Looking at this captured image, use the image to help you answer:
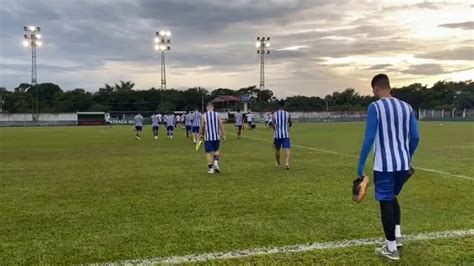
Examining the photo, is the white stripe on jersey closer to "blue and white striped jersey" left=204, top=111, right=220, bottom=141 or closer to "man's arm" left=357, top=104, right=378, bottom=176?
"man's arm" left=357, top=104, right=378, bottom=176

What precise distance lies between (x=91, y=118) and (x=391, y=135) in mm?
76242

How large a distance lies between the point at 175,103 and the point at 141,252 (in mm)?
95360

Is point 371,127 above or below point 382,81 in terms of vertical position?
below

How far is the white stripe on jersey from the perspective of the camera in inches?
206

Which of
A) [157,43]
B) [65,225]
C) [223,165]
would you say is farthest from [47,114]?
[65,225]

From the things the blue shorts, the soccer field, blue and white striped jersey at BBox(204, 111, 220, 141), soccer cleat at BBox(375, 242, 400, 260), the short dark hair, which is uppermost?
the short dark hair

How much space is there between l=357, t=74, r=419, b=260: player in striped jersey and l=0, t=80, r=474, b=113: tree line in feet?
249

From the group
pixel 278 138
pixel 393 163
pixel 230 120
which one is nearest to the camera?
pixel 393 163

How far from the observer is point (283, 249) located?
18.2 feet

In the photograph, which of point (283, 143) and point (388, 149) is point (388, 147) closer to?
point (388, 149)

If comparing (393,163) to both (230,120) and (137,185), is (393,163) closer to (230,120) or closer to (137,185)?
(137,185)

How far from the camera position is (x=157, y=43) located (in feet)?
205

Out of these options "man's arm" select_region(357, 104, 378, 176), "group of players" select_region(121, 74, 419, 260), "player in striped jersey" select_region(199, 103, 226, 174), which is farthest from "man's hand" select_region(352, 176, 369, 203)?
"player in striped jersey" select_region(199, 103, 226, 174)

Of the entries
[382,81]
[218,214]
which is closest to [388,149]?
[382,81]
